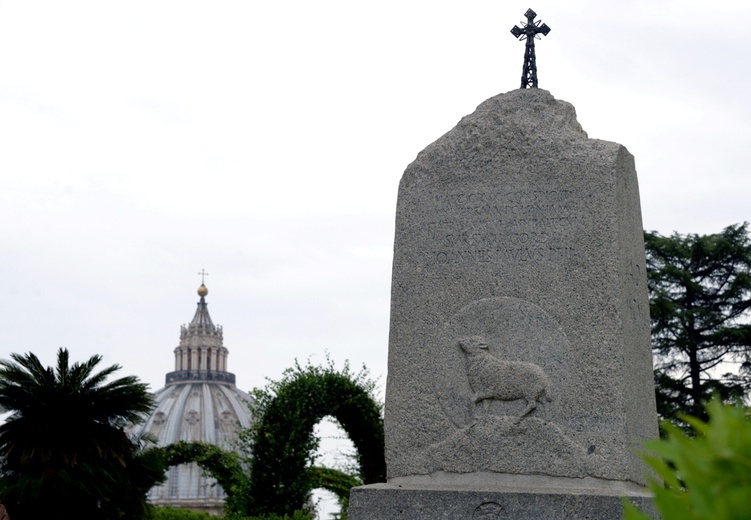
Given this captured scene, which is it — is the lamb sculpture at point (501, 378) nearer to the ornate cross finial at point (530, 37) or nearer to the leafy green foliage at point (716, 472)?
the leafy green foliage at point (716, 472)

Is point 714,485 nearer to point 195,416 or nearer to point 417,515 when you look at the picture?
point 417,515

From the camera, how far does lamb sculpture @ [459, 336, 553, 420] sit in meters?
6.42

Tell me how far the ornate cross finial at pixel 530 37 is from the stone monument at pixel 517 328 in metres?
7.66

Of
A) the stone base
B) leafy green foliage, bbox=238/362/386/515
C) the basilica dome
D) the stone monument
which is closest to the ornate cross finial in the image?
leafy green foliage, bbox=238/362/386/515

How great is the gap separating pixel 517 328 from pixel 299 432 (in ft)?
32.4

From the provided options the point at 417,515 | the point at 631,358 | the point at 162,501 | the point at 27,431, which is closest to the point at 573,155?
the point at 631,358

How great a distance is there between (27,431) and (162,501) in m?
100

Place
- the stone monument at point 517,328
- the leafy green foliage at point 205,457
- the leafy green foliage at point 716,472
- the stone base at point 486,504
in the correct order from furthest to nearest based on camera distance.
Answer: the leafy green foliage at point 205,457
the stone monument at point 517,328
the stone base at point 486,504
the leafy green foliage at point 716,472

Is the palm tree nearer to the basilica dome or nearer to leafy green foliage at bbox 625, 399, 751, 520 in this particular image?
leafy green foliage at bbox 625, 399, 751, 520

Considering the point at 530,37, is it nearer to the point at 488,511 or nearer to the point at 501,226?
the point at 501,226

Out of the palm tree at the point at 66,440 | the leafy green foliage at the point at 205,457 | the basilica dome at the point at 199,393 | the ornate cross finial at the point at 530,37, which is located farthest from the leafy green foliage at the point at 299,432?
the basilica dome at the point at 199,393

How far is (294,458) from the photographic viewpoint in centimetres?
1588

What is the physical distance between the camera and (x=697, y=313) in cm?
2792

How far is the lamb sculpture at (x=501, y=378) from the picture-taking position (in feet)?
21.1
